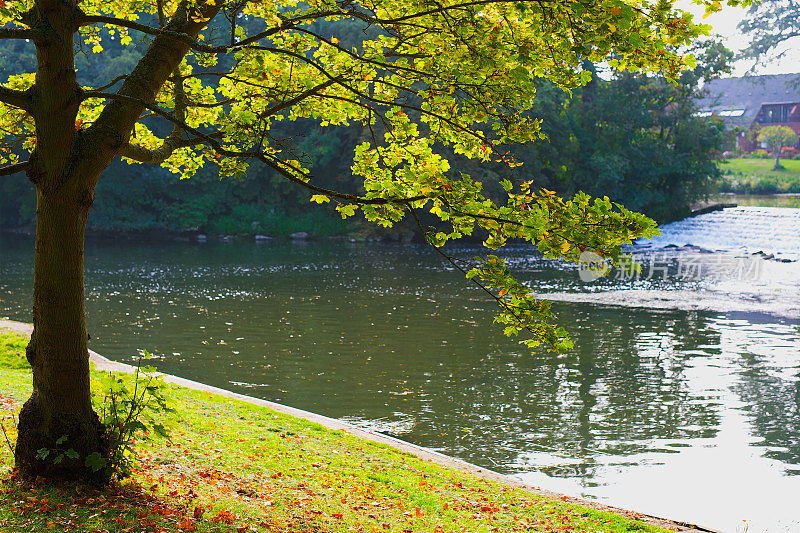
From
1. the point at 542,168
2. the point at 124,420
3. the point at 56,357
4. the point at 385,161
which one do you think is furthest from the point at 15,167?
the point at 542,168

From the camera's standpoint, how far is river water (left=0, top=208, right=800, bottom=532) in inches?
506

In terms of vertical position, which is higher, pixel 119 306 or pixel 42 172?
pixel 42 172

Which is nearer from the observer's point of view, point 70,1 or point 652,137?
point 70,1

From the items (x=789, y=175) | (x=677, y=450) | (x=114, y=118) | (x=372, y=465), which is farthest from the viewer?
(x=789, y=175)

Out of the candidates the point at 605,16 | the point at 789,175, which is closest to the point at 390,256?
the point at 605,16

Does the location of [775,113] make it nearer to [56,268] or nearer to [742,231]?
[742,231]

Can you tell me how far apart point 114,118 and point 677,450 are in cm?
1070

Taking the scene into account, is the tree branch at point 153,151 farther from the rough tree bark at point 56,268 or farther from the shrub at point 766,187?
the shrub at point 766,187

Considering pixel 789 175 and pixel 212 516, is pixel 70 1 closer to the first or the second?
pixel 212 516

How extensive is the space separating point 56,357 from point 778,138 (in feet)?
267

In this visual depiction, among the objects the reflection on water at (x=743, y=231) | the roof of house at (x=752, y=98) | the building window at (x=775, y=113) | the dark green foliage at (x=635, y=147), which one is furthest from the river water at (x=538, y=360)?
the roof of house at (x=752, y=98)

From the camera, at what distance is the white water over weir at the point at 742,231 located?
135 feet

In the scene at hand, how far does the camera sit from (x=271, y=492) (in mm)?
8750

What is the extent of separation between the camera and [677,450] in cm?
1360
